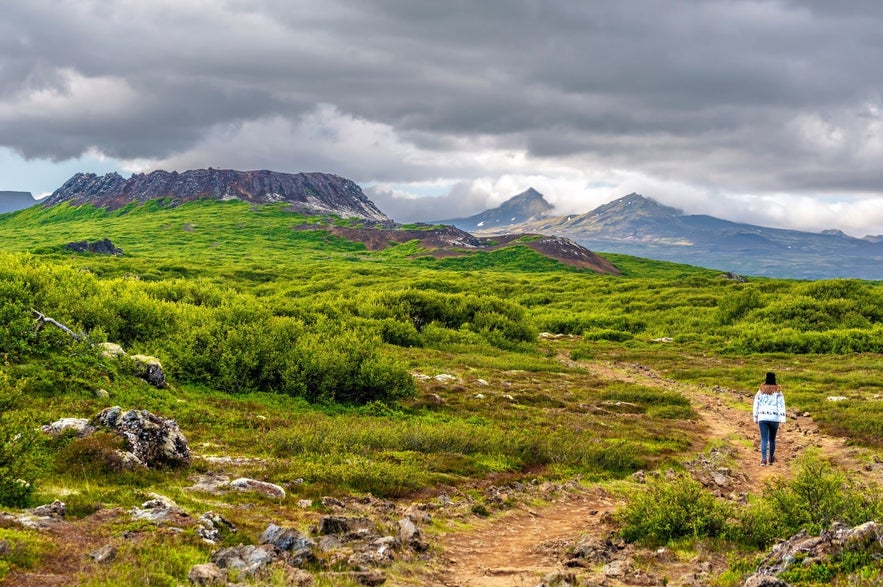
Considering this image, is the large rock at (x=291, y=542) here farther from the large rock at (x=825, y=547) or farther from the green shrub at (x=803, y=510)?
the green shrub at (x=803, y=510)

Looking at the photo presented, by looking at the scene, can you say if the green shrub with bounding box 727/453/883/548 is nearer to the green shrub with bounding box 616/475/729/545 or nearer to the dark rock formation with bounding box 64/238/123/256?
the green shrub with bounding box 616/475/729/545

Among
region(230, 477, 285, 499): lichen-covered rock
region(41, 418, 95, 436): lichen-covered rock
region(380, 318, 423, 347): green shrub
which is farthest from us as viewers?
region(380, 318, 423, 347): green shrub

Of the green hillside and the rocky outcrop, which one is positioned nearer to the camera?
the rocky outcrop

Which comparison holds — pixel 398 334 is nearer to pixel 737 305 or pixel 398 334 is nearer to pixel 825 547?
pixel 737 305

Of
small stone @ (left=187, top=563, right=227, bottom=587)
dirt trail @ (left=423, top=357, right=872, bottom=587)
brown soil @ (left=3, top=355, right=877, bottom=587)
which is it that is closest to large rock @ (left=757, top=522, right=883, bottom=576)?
brown soil @ (left=3, top=355, right=877, bottom=587)

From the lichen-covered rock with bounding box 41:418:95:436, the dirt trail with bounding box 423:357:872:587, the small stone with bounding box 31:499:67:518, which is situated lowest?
the dirt trail with bounding box 423:357:872:587

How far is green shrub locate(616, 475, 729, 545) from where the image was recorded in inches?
472

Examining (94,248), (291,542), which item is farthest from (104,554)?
(94,248)

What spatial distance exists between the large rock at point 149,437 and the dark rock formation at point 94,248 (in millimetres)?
137085

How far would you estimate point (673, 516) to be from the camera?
1206 cm

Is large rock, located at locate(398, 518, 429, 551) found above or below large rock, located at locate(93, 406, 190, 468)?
below

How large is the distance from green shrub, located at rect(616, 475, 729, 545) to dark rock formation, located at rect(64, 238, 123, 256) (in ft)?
474

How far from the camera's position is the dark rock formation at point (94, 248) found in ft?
437

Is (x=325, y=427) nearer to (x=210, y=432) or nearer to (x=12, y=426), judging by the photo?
(x=210, y=432)
